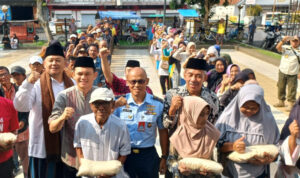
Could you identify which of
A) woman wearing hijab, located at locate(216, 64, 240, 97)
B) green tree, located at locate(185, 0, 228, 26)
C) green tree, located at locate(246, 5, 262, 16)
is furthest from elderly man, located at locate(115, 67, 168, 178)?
green tree, located at locate(246, 5, 262, 16)

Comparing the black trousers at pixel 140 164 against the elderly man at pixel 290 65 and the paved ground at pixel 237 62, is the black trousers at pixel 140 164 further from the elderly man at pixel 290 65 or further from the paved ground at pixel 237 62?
the elderly man at pixel 290 65

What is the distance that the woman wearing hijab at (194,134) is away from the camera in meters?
2.78

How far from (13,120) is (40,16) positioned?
17919mm

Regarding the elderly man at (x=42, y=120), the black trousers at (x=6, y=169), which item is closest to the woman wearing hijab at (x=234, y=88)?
the elderly man at (x=42, y=120)

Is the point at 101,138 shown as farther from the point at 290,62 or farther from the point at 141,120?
the point at 290,62

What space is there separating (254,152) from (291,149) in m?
0.44

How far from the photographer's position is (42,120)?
10.5 ft

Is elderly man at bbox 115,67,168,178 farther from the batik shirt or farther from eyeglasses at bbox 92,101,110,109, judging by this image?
eyeglasses at bbox 92,101,110,109

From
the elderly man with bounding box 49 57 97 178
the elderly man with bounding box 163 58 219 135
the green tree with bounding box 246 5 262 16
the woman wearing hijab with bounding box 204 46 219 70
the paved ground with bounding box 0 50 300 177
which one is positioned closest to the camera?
the elderly man with bounding box 49 57 97 178

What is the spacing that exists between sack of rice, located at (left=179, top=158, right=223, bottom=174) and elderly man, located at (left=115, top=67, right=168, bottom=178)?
1.95 feet

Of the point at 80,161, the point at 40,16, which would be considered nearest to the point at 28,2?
the point at 40,16

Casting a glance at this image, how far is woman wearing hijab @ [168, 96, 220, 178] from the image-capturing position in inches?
109

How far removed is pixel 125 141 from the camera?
9.50 feet

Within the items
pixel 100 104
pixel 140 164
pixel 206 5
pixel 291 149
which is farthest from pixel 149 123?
pixel 206 5
